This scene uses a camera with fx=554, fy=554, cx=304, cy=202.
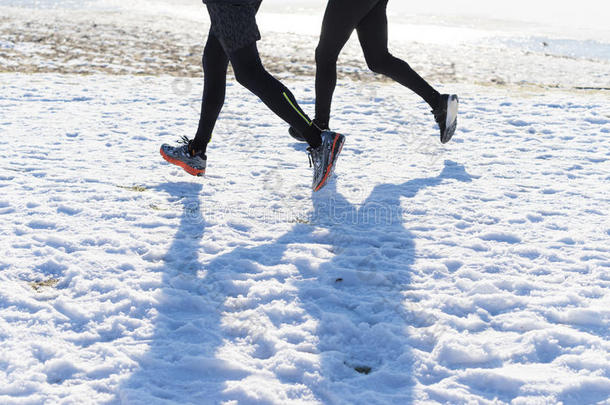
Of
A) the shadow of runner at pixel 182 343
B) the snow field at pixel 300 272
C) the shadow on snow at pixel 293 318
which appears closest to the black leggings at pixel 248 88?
the snow field at pixel 300 272

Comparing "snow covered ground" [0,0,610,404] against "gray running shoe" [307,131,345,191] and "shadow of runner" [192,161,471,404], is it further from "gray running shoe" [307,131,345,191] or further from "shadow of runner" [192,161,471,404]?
"gray running shoe" [307,131,345,191]

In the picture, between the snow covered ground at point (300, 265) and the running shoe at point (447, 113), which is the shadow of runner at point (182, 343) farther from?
the running shoe at point (447, 113)

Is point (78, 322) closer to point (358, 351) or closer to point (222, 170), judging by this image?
point (358, 351)

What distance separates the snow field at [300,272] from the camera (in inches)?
67.9

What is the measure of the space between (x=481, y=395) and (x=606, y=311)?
2.38ft

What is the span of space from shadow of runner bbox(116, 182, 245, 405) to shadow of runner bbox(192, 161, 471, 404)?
0.19ft

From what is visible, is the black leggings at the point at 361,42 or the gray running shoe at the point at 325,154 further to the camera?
the black leggings at the point at 361,42

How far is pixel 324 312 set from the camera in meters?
2.07

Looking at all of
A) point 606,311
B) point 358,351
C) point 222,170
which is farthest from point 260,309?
point 222,170

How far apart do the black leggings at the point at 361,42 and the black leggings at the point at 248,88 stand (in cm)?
60

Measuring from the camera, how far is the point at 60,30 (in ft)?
36.8

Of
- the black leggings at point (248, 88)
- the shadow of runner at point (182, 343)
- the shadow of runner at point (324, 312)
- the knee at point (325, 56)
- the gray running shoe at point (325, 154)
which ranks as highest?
the knee at point (325, 56)

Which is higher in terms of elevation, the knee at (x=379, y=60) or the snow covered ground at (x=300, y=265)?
the knee at (x=379, y=60)

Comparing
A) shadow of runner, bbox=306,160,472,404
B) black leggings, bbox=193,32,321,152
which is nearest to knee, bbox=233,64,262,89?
black leggings, bbox=193,32,321,152
